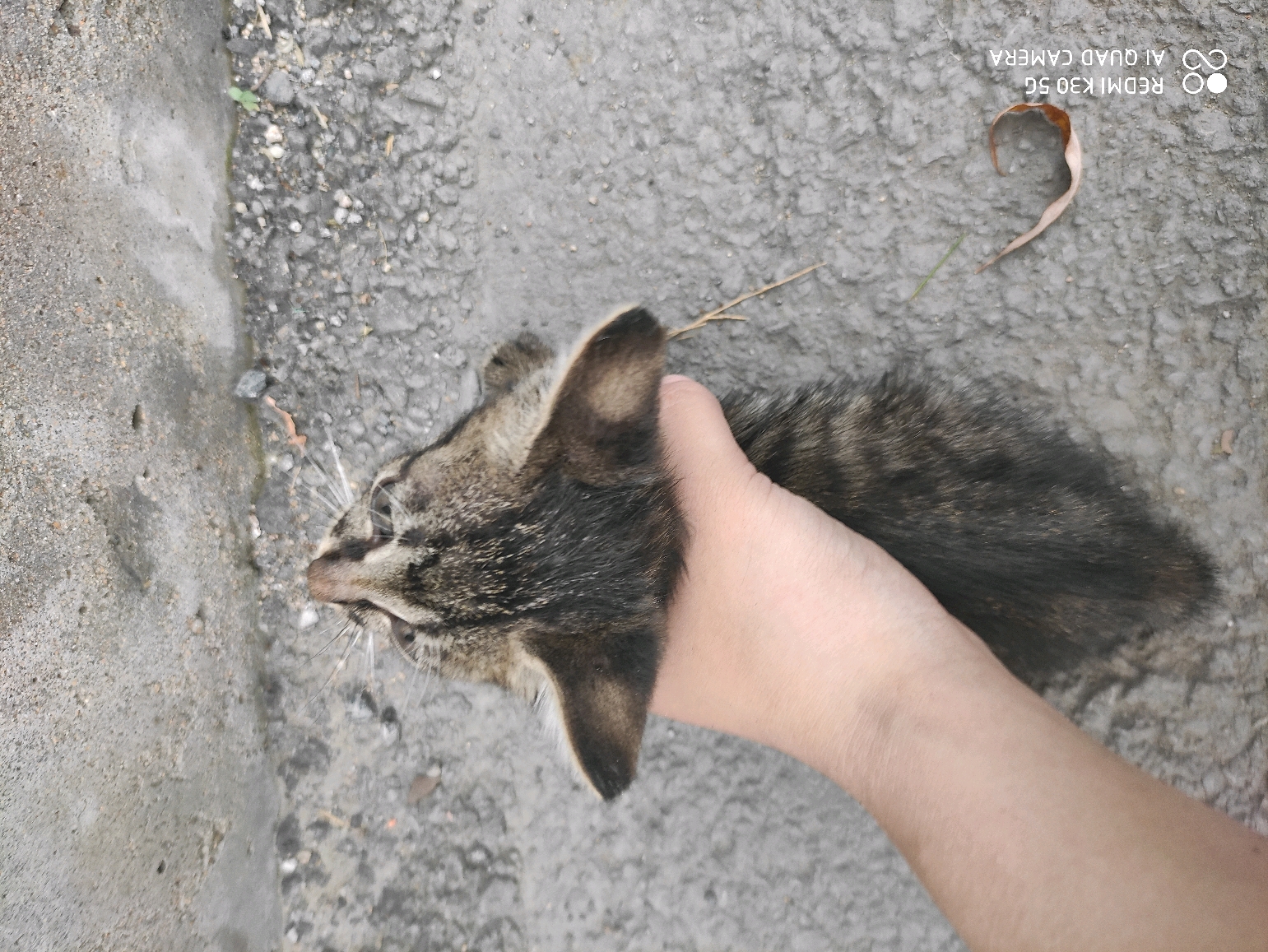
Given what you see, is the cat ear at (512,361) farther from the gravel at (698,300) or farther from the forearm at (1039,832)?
the forearm at (1039,832)

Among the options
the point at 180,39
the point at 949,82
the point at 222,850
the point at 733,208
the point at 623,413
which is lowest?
the point at 222,850

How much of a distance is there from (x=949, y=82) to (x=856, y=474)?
5.13 feet

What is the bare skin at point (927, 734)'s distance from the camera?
64.6 inches

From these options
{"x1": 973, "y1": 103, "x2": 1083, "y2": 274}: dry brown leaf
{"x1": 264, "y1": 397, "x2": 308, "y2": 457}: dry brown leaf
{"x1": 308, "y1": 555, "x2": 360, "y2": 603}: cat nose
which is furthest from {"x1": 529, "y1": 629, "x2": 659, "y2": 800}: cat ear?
{"x1": 973, "y1": 103, "x2": 1083, "y2": 274}: dry brown leaf

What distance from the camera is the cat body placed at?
2012 mm

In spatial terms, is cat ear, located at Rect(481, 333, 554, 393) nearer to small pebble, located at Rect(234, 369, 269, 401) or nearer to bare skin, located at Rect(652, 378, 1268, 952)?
bare skin, located at Rect(652, 378, 1268, 952)

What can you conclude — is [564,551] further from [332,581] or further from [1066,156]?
[1066,156]

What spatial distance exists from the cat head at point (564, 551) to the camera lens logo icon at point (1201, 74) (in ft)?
7.73

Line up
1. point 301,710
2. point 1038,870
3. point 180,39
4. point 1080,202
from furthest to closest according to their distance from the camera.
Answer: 1. point 301,710
2. point 1080,202
3. point 180,39
4. point 1038,870

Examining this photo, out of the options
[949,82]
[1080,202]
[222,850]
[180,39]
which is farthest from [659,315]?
[222,850]

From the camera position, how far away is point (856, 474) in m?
2.37

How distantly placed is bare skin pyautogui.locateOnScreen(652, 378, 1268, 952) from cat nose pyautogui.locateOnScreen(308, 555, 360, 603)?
3.19 feet

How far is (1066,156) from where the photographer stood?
8.86ft

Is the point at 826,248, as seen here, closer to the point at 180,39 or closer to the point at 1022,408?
the point at 1022,408
